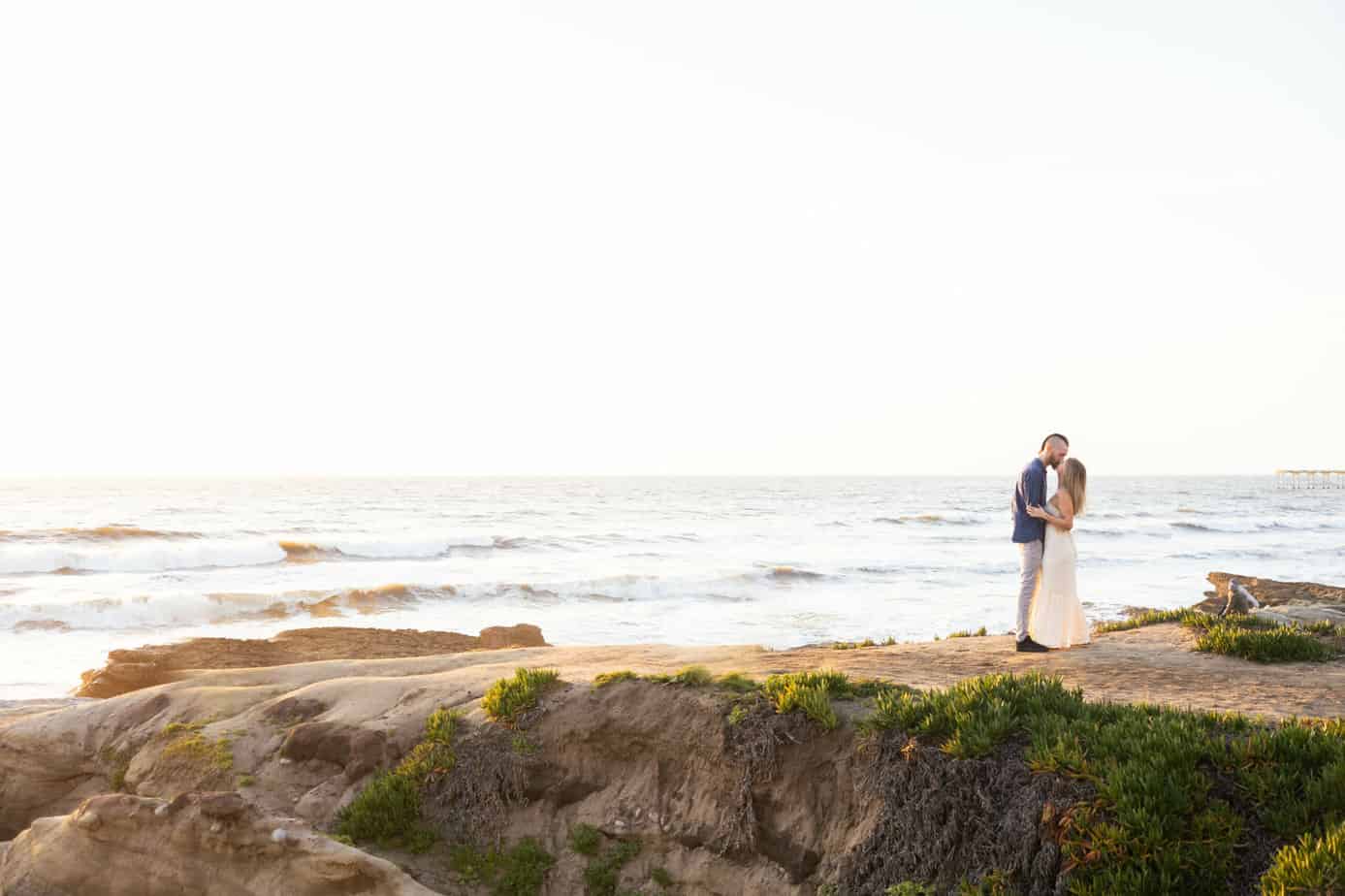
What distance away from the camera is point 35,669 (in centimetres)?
1895

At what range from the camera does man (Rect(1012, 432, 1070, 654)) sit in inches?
399

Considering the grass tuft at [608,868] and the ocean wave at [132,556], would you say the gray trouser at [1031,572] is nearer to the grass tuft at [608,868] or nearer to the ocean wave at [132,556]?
the grass tuft at [608,868]

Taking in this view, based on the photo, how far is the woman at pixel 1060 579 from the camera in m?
10.1

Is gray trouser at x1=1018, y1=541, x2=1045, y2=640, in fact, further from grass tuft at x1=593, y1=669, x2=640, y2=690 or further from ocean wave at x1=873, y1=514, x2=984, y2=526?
ocean wave at x1=873, y1=514, x2=984, y2=526

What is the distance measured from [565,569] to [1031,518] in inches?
1121

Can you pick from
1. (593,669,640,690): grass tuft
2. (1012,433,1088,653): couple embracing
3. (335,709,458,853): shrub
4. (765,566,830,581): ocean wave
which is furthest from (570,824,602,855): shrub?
(765,566,830,581): ocean wave

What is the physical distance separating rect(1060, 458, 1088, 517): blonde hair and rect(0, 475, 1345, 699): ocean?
12.8 meters

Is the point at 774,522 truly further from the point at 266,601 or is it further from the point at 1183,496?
the point at 1183,496

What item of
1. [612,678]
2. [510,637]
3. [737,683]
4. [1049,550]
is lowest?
[510,637]

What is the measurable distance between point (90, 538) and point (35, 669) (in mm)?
29586

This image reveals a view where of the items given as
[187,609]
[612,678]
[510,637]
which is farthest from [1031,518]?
[187,609]

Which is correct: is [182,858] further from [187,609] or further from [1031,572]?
[187,609]

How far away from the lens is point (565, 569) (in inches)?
1464

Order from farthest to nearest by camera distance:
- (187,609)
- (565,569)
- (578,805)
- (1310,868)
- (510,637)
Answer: (565,569) → (187,609) → (510,637) → (578,805) → (1310,868)
